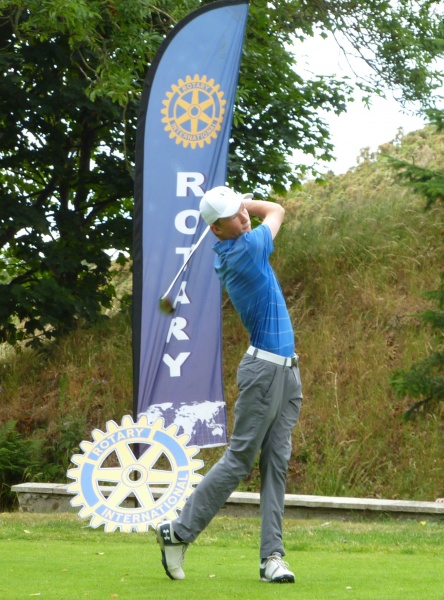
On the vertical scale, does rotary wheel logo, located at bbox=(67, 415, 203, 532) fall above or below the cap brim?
below

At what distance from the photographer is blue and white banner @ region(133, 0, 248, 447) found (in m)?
9.66

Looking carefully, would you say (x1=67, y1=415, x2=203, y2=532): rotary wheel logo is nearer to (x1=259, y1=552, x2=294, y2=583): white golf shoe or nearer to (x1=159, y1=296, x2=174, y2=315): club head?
(x1=159, y1=296, x2=174, y2=315): club head

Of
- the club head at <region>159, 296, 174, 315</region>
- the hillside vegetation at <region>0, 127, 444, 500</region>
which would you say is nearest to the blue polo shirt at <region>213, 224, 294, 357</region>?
the club head at <region>159, 296, 174, 315</region>

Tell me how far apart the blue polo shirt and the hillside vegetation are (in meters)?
6.51

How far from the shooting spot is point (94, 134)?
1709 cm

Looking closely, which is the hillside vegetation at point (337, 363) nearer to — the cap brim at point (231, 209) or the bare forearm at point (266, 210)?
the bare forearm at point (266, 210)

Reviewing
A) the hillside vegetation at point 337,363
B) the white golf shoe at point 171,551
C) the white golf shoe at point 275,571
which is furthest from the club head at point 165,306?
the white golf shoe at point 275,571

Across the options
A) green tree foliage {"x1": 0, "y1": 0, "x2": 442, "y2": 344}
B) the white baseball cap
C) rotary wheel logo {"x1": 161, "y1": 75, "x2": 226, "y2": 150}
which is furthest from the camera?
green tree foliage {"x1": 0, "y1": 0, "x2": 442, "y2": 344}

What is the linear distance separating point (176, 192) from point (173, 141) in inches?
19.9

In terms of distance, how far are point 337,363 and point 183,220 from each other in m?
5.09

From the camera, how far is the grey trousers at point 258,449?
5.20 m

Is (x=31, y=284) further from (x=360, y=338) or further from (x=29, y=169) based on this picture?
(x=360, y=338)

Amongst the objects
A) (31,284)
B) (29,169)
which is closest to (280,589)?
(31,284)

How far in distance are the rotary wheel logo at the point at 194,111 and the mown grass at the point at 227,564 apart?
368cm
